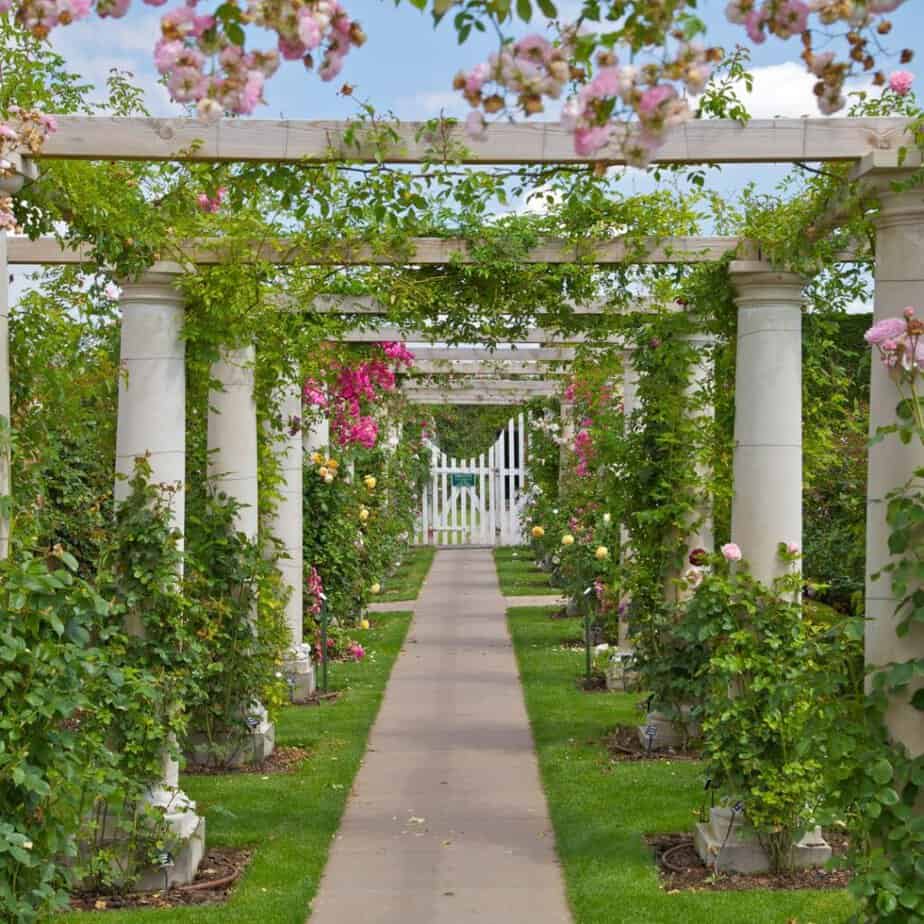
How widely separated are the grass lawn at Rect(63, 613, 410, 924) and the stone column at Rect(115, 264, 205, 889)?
0.37 metres

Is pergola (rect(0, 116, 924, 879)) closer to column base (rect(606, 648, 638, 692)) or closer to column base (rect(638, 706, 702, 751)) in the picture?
column base (rect(638, 706, 702, 751))

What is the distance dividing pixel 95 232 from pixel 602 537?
719 centimetres

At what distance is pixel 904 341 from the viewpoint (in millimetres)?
3979

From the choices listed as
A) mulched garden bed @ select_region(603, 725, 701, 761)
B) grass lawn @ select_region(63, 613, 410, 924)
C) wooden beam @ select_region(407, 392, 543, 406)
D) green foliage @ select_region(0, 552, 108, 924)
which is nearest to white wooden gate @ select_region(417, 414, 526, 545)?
wooden beam @ select_region(407, 392, 543, 406)

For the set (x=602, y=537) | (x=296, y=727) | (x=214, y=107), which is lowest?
(x=296, y=727)

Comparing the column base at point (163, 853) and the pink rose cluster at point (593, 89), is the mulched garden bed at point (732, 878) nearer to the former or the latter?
the column base at point (163, 853)

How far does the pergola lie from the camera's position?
4203 millimetres

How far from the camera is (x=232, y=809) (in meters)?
7.11

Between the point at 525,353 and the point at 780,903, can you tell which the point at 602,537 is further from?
the point at 780,903

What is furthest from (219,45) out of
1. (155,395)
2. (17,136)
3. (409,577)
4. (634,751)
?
(409,577)

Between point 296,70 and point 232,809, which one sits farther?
point 232,809

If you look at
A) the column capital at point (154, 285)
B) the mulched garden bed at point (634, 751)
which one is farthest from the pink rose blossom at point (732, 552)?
the mulched garden bed at point (634, 751)

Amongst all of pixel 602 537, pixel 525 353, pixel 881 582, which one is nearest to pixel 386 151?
pixel 881 582

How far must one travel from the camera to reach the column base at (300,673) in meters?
10.4
